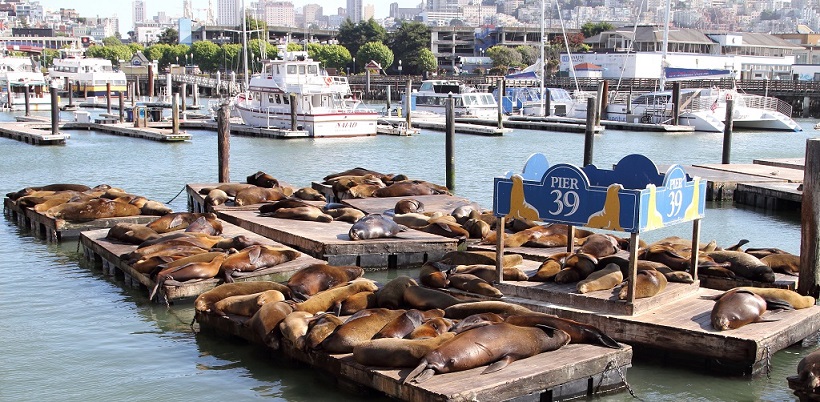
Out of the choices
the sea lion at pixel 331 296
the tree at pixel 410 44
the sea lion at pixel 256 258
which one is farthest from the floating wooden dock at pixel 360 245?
the tree at pixel 410 44

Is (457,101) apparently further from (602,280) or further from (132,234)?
(602,280)

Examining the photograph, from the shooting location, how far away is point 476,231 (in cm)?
1343

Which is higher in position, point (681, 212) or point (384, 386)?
point (681, 212)

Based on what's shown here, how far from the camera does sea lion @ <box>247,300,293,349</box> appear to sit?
854cm

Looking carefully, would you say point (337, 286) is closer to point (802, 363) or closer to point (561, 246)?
point (561, 246)

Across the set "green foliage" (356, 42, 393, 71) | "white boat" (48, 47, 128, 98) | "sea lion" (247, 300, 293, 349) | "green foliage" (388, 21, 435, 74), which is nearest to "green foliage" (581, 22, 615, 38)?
"green foliage" (388, 21, 435, 74)

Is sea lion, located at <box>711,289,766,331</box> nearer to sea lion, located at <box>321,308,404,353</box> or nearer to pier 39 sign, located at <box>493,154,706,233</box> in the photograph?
pier 39 sign, located at <box>493,154,706,233</box>

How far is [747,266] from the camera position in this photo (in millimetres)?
10461

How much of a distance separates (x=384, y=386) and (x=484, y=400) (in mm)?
823

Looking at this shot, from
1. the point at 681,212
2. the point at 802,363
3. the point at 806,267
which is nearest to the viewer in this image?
the point at 802,363

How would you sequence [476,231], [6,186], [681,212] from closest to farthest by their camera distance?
[681,212] < [476,231] < [6,186]

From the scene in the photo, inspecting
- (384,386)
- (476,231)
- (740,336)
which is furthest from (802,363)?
(476,231)

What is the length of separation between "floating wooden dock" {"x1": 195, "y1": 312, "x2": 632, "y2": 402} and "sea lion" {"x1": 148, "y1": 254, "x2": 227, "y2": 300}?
2.59 m

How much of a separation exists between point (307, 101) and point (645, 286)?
28032mm
